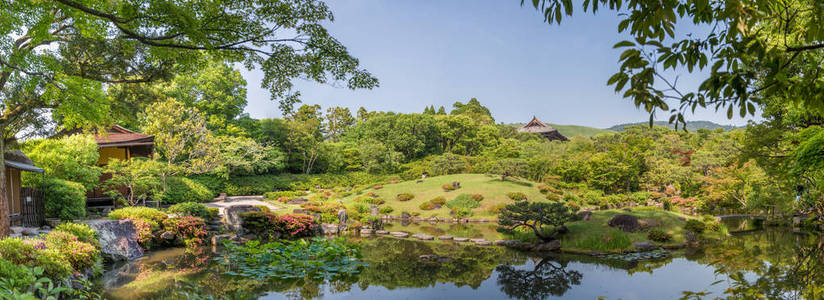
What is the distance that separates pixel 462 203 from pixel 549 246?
27.0 ft

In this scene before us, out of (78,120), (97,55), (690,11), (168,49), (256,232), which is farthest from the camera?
(256,232)

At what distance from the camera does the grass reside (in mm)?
17859

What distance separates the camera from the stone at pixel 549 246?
32.1 feet

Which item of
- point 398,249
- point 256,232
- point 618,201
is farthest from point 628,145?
point 256,232

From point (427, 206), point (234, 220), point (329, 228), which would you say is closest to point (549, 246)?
point (329, 228)

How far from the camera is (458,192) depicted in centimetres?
1914

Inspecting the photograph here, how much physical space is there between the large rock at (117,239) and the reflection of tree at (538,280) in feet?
26.2

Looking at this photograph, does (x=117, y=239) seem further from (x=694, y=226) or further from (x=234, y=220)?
(x=694, y=226)

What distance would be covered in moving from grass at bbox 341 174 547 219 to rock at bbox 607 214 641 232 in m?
6.19

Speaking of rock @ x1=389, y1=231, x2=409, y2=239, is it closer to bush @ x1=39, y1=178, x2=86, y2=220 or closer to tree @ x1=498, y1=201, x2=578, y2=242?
tree @ x1=498, y1=201, x2=578, y2=242

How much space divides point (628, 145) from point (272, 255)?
19.3 m

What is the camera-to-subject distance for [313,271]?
6.88 meters

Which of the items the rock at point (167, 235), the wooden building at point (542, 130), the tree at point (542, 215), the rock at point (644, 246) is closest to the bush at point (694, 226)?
the rock at point (644, 246)

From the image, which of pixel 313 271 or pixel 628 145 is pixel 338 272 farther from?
pixel 628 145
